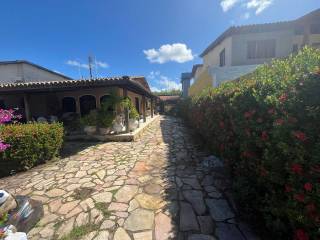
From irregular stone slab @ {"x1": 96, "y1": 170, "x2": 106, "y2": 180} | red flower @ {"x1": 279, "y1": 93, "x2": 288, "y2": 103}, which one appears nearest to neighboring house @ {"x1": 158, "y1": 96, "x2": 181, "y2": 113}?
irregular stone slab @ {"x1": 96, "y1": 170, "x2": 106, "y2": 180}

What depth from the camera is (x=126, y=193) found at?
155 inches

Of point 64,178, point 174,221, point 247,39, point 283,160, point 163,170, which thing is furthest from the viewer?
point 247,39

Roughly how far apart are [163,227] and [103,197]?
5.02 feet

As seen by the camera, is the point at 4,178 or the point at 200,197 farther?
the point at 4,178

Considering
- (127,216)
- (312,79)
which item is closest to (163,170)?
(127,216)

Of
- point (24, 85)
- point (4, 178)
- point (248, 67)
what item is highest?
point (248, 67)

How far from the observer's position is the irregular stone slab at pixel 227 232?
2.65 m

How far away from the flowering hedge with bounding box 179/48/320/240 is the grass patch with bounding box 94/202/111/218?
2.39 m

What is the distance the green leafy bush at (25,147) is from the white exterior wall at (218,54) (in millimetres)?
12290

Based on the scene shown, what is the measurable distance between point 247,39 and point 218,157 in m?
10.9

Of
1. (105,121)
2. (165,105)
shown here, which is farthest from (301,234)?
(165,105)

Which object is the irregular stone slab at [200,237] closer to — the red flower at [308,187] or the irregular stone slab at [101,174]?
the red flower at [308,187]

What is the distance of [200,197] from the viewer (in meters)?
3.71

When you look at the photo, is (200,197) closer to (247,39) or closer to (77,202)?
(77,202)
